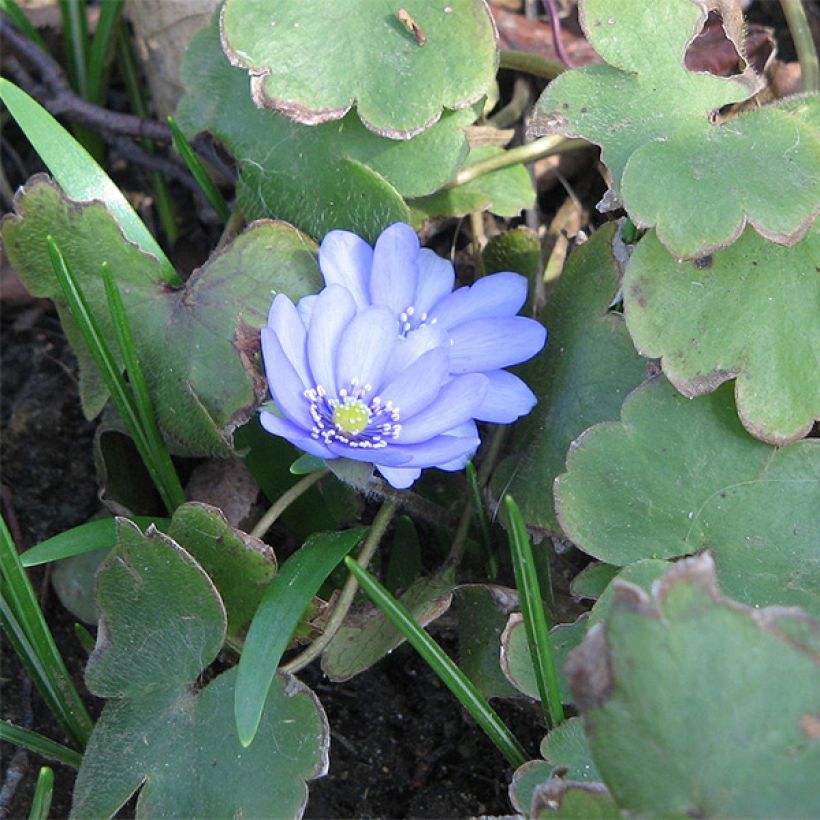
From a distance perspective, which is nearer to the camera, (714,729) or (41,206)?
(714,729)

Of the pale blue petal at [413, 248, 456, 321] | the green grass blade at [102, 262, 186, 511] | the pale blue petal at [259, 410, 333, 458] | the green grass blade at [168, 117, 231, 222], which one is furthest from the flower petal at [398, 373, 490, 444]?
the green grass blade at [168, 117, 231, 222]

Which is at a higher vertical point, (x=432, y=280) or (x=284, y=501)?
(x=432, y=280)

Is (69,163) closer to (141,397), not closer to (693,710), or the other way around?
(141,397)

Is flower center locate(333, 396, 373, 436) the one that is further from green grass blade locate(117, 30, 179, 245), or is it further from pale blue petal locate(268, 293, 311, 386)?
green grass blade locate(117, 30, 179, 245)

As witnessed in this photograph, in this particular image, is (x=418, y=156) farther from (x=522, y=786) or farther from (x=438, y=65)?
(x=522, y=786)

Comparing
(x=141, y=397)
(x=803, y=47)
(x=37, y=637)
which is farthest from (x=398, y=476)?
(x=803, y=47)

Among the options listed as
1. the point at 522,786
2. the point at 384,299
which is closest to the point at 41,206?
the point at 384,299
